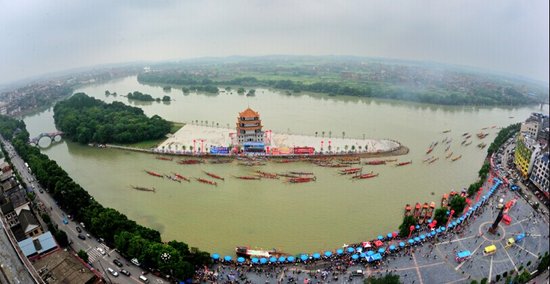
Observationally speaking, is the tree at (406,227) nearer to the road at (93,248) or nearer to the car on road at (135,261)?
the road at (93,248)

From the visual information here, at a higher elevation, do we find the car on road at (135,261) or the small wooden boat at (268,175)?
Result: the small wooden boat at (268,175)

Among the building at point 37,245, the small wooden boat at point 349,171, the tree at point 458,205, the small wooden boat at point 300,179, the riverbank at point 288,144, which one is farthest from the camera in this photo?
the riverbank at point 288,144

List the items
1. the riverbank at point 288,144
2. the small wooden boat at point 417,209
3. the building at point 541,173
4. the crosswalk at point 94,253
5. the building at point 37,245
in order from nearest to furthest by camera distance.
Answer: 1. the building at point 37,245
2. the crosswalk at point 94,253
3. the small wooden boat at point 417,209
4. the building at point 541,173
5. the riverbank at point 288,144

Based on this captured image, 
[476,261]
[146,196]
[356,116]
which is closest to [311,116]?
[356,116]

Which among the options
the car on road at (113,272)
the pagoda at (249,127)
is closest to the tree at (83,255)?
the car on road at (113,272)

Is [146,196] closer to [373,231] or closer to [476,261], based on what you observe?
[373,231]

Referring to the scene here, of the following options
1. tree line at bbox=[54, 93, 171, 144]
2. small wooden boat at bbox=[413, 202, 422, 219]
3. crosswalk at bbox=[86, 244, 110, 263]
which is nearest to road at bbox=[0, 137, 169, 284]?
crosswalk at bbox=[86, 244, 110, 263]

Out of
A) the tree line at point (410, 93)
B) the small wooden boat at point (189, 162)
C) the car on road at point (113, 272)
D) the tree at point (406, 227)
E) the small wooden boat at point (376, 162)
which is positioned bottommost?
the car on road at point (113, 272)

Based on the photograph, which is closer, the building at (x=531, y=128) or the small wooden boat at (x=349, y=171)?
the small wooden boat at (x=349, y=171)

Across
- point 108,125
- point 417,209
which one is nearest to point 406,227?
point 417,209
